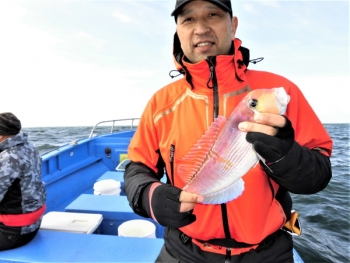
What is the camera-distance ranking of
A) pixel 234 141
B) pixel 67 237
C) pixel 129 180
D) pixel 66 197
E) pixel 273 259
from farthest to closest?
pixel 66 197 < pixel 67 237 < pixel 129 180 < pixel 273 259 < pixel 234 141

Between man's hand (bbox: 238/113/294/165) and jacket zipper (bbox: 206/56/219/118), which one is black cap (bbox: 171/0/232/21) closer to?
jacket zipper (bbox: 206/56/219/118)

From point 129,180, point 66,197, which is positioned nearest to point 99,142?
point 66,197

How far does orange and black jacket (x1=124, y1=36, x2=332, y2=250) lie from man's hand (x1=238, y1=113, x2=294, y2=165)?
19 centimetres

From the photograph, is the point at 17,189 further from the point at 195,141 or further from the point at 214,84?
the point at 214,84

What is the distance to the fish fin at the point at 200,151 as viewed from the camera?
78.3 inches

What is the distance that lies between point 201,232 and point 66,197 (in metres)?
6.10

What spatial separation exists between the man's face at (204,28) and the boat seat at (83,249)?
269cm

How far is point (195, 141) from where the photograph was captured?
2336 millimetres

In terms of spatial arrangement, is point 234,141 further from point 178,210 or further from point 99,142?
point 99,142

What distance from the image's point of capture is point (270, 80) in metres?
2.45

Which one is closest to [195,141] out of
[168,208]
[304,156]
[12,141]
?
[168,208]

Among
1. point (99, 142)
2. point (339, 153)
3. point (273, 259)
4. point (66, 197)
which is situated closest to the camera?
point (273, 259)

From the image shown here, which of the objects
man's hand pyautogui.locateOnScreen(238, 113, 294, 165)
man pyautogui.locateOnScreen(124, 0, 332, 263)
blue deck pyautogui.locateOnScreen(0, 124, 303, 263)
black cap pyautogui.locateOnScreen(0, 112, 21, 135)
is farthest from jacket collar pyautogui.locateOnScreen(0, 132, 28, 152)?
man's hand pyautogui.locateOnScreen(238, 113, 294, 165)

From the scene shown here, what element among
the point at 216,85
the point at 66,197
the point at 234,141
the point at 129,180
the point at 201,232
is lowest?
the point at 66,197
